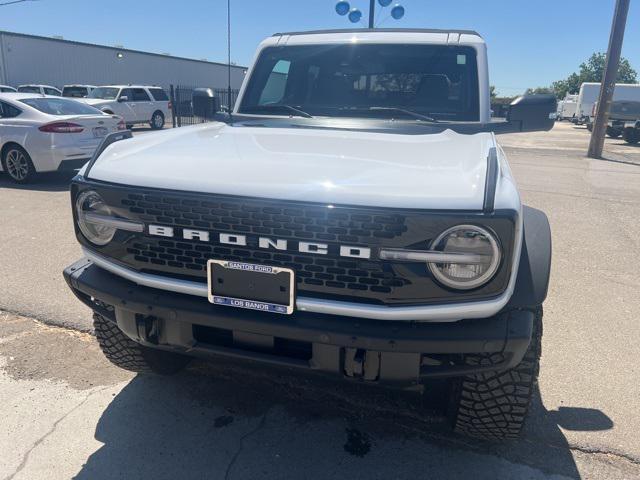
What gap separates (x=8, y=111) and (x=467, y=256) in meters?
9.07

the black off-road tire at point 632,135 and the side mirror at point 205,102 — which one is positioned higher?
the side mirror at point 205,102

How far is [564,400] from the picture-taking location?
2.90 m

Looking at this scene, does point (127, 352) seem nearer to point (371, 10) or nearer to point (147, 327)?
point (147, 327)

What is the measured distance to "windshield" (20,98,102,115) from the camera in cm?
855

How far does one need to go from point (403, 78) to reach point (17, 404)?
3.04m

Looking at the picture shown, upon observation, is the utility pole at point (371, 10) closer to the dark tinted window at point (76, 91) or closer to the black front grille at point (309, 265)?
the black front grille at point (309, 265)

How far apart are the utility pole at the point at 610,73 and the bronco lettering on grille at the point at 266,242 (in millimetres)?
16537

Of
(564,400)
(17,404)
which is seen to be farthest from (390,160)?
(17,404)

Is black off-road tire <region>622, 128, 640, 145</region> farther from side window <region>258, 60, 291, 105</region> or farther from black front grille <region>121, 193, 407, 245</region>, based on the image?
black front grille <region>121, 193, 407, 245</region>

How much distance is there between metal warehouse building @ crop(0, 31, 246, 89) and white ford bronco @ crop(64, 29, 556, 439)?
73.4 ft

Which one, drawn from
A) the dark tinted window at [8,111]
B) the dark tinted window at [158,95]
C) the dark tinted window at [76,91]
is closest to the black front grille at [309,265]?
the dark tinted window at [8,111]

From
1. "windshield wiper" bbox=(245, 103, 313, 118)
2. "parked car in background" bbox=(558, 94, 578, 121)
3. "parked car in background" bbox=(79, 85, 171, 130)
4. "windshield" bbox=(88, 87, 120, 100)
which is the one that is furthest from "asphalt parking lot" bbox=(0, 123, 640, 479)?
"parked car in background" bbox=(558, 94, 578, 121)

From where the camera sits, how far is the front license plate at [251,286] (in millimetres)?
1951

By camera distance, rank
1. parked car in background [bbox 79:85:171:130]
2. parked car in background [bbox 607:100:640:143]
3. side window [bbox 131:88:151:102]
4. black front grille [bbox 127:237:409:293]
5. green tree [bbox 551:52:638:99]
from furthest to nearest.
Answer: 1. green tree [bbox 551:52:638:99]
2. parked car in background [bbox 607:100:640:143]
3. side window [bbox 131:88:151:102]
4. parked car in background [bbox 79:85:171:130]
5. black front grille [bbox 127:237:409:293]
